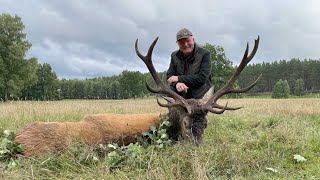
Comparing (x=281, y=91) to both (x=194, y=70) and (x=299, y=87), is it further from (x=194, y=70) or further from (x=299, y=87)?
(x=194, y=70)

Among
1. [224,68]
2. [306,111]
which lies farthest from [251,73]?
[306,111]

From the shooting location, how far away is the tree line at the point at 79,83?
133 feet

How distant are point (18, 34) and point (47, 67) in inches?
1185

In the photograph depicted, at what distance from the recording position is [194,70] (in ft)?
24.1

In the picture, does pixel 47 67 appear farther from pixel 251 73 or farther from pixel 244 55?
pixel 244 55

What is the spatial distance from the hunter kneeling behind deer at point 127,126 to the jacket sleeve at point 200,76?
28 centimetres

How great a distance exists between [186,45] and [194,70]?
1.67ft

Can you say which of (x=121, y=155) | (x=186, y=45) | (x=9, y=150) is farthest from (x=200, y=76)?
(x=9, y=150)

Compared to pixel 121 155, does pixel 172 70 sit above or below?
above

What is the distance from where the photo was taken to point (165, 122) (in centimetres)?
658

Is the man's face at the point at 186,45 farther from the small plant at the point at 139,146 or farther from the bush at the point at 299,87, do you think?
the bush at the point at 299,87

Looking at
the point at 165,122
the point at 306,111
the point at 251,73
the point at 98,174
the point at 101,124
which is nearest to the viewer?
the point at 98,174

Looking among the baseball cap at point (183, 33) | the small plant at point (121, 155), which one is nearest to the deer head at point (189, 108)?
the baseball cap at point (183, 33)

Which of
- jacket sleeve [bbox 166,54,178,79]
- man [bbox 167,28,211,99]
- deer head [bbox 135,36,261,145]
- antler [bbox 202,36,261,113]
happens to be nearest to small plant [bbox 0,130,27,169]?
deer head [bbox 135,36,261,145]
